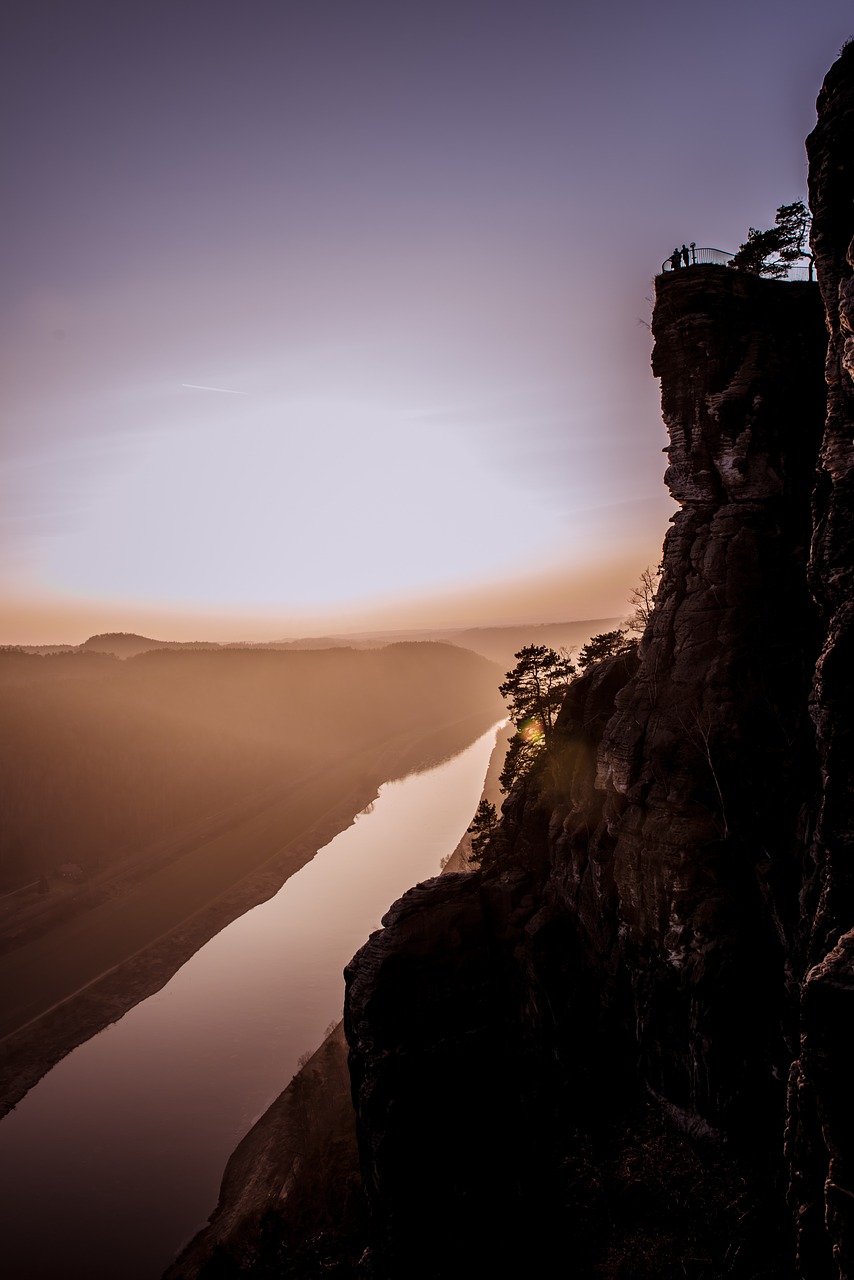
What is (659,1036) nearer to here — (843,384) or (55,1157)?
(843,384)

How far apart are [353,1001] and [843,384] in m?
25.3

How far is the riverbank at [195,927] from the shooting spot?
38.0 m

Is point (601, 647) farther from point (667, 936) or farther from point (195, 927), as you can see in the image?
point (195, 927)

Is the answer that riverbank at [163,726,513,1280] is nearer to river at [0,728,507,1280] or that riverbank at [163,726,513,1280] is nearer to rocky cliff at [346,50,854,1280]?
river at [0,728,507,1280]

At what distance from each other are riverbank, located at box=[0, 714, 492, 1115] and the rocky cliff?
82.5 ft

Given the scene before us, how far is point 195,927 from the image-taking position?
173 ft

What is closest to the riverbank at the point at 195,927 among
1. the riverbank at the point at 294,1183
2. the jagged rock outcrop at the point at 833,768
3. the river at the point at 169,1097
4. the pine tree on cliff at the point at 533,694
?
the river at the point at 169,1097

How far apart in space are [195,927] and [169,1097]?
65.5 feet

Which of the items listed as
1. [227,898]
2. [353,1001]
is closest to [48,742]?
[227,898]

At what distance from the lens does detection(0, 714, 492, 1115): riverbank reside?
1497 inches

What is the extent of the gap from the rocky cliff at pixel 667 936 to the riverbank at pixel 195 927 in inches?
990

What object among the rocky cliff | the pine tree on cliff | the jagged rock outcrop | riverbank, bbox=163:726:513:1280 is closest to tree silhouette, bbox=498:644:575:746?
the pine tree on cliff

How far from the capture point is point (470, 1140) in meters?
22.3

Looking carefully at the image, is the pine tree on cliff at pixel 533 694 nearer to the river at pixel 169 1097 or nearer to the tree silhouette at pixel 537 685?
the tree silhouette at pixel 537 685
